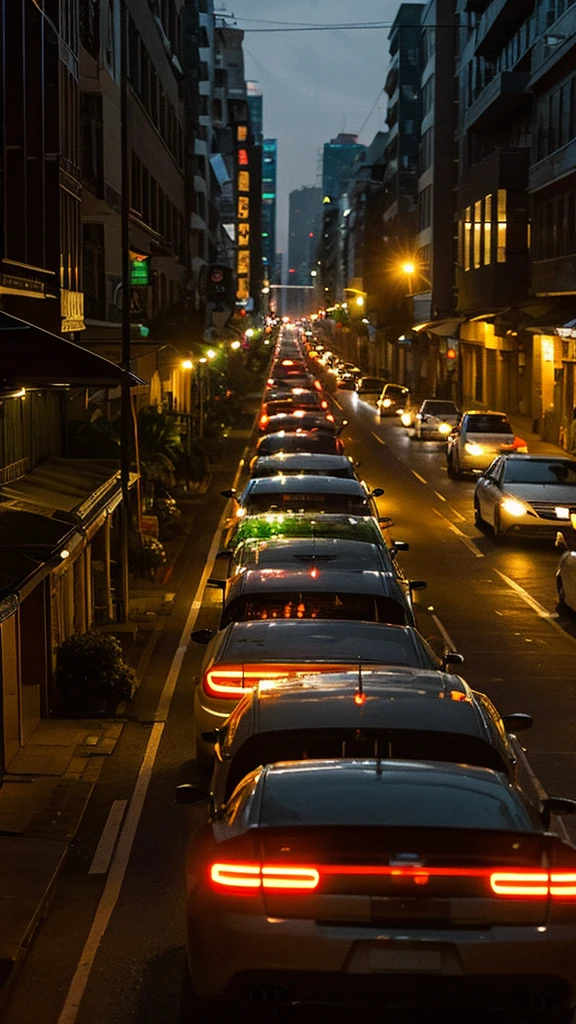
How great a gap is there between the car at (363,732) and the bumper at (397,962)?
1.66 metres

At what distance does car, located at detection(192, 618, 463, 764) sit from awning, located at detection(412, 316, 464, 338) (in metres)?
61.6

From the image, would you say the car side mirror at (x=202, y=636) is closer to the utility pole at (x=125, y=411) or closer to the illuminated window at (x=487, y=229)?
the utility pole at (x=125, y=411)

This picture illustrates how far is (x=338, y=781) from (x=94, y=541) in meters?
14.2

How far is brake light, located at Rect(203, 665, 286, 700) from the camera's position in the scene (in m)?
10.6

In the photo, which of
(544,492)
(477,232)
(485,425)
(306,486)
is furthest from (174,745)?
(477,232)

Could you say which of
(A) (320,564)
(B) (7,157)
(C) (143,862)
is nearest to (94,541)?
(B) (7,157)

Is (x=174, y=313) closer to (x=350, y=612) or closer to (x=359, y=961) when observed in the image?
(x=350, y=612)

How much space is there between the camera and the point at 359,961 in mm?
5660

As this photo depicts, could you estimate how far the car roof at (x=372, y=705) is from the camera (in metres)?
7.53

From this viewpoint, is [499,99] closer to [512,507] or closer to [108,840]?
[512,507]

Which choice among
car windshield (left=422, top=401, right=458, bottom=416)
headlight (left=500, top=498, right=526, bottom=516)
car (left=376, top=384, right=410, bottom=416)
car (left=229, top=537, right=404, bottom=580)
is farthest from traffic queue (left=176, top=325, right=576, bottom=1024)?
car (left=376, top=384, right=410, bottom=416)

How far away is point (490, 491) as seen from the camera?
91.3 feet

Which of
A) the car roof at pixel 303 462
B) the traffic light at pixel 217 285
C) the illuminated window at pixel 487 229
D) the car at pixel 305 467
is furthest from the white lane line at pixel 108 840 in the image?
the traffic light at pixel 217 285

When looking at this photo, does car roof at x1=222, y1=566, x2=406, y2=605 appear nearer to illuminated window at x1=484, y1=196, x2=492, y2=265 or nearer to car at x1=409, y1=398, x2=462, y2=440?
car at x1=409, y1=398, x2=462, y2=440
